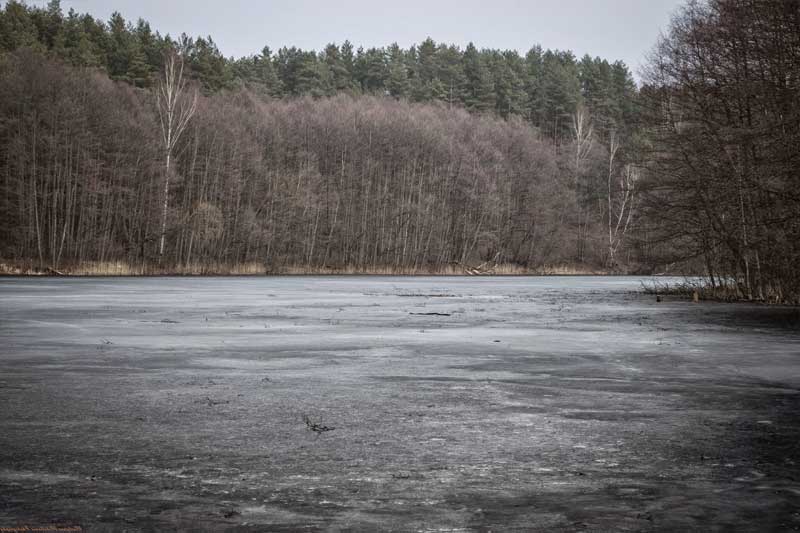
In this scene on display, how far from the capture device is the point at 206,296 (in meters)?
27.2

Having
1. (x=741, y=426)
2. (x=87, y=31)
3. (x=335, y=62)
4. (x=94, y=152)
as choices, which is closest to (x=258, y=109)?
(x=94, y=152)

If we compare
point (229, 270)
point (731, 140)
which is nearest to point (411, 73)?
point (229, 270)

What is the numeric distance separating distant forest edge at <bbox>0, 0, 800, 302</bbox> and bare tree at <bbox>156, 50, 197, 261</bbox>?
0.26 metres

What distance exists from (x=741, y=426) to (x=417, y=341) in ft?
23.9

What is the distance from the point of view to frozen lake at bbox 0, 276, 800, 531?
445cm

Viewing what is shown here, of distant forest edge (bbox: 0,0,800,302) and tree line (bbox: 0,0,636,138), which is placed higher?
tree line (bbox: 0,0,636,138)

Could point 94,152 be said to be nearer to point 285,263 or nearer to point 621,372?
point 285,263

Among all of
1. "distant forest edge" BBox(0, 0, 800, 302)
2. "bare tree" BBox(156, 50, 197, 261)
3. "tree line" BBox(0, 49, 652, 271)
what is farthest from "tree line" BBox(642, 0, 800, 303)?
"bare tree" BBox(156, 50, 197, 261)

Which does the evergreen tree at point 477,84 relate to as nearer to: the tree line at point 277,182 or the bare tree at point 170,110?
the tree line at point 277,182

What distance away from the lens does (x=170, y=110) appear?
56281 millimetres

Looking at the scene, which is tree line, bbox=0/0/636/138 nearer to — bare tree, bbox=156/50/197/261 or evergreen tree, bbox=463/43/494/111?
evergreen tree, bbox=463/43/494/111

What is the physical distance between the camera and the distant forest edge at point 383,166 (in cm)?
2489

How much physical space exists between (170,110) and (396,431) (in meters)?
52.8

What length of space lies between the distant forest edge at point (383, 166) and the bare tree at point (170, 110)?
261 millimetres
